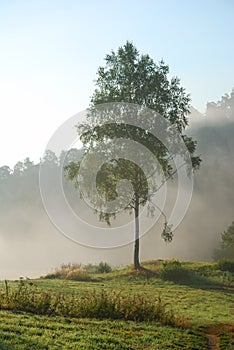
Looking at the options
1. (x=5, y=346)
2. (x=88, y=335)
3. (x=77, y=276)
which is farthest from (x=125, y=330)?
(x=77, y=276)

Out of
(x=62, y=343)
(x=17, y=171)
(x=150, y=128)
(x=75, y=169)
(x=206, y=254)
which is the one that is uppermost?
(x=17, y=171)

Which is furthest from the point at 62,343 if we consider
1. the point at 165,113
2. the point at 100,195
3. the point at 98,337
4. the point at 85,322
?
the point at 165,113

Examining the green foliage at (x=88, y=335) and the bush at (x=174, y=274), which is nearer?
the green foliage at (x=88, y=335)

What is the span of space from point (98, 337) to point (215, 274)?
20.2 metres

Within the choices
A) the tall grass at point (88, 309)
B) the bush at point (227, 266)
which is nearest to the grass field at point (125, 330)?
the tall grass at point (88, 309)

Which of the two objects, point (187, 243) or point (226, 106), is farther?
point (226, 106)

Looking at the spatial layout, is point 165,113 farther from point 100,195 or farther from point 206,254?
point 206,254

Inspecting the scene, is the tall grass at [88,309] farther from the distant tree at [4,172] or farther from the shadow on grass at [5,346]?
the distant tree at [4,172]

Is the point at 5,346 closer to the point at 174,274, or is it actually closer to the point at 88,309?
the point at 88,309

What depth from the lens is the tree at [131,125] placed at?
31.8 m

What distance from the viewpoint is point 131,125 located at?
3222 cm

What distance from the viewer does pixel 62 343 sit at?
10.1m

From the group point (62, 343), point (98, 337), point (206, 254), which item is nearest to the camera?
point (62, 343)

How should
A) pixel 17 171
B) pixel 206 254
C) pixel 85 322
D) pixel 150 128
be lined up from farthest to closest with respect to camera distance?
pixel 17 171
pixel 206 254
pixel 150 128
pixel 85 322
